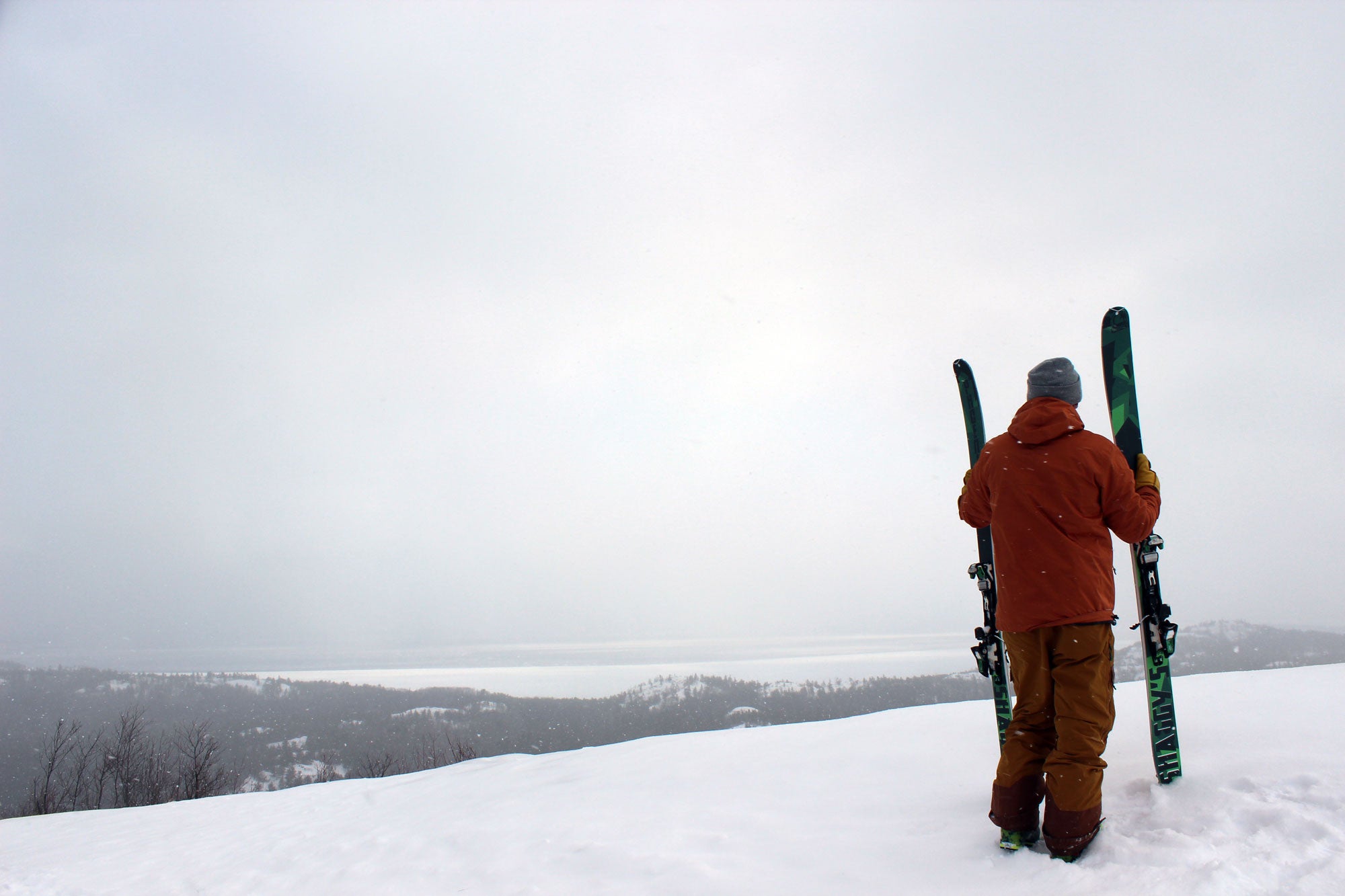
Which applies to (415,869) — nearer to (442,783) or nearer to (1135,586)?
(442,783)

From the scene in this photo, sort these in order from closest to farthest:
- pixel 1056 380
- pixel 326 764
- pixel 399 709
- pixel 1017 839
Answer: pixel 1017 839
pixel 1056 380
pixel 326 764
pixel 399 709

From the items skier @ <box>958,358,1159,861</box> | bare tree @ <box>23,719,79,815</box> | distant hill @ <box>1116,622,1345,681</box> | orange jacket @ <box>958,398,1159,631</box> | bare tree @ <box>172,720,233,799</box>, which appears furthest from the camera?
distant hill @ <box>1116,622,1345,681</box>

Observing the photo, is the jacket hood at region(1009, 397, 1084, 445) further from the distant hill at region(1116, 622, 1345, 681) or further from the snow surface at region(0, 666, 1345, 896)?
the distant hill at region(1116, 622, 1345, 681)

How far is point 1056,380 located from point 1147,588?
135cm

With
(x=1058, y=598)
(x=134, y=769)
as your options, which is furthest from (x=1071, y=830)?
(x=134, y=769)

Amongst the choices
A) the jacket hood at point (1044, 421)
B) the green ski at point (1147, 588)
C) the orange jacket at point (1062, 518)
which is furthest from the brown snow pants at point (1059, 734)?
the jacket hood at point (1044, 421)

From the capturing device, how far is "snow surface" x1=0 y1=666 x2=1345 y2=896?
2566 millimetres

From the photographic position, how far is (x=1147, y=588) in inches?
137

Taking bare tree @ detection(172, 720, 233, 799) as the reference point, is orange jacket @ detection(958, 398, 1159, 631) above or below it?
above

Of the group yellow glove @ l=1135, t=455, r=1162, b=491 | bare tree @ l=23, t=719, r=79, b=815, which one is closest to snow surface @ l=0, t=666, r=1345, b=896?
yellow glove @ l=1135, t=455, r=1162, b=491

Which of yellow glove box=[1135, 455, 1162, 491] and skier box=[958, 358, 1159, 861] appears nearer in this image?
skier box=[958, 358, 1159, 861]

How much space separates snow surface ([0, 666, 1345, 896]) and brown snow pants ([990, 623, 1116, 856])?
0.17 m

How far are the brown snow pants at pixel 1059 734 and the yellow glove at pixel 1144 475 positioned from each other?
832 mm

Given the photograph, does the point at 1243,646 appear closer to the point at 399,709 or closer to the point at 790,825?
the point at 790,825
